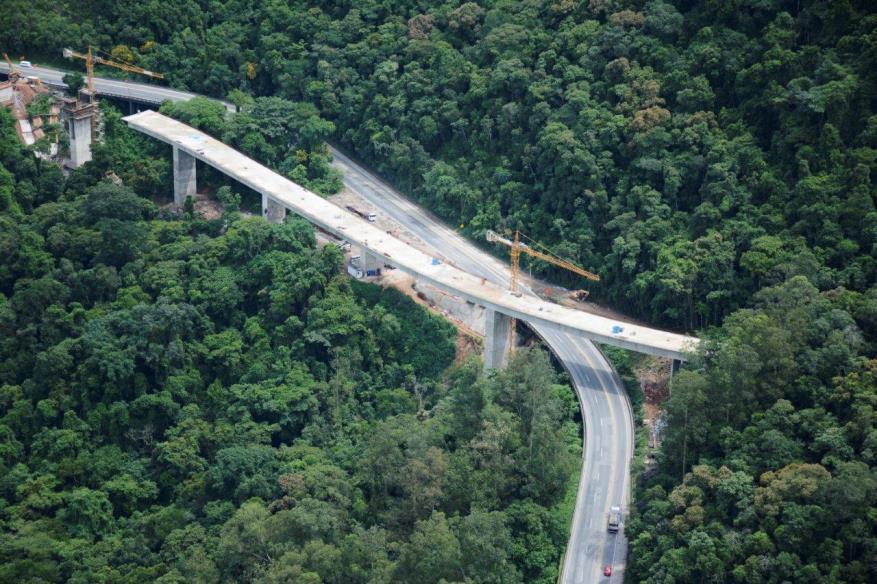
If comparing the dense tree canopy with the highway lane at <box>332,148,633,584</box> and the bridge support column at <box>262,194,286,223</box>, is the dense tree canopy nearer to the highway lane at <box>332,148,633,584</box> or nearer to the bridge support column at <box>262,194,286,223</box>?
the highway lane at <box>332,148,633,584</box>

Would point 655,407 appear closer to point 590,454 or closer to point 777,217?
point 590,454

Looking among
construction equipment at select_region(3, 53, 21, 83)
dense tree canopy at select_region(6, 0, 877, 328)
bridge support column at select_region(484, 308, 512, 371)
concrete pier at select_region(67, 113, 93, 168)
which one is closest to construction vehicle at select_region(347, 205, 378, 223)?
dense tree canopy at select_region(6, 0, 877, 328)

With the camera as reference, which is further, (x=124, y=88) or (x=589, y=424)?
(x=124, y=88)

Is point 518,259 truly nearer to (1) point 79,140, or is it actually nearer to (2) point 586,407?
(2) point 586,407

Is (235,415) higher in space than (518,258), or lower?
lower

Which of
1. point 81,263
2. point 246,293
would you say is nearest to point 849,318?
point 246,293

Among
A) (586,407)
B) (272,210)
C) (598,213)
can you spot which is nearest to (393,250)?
(272,210)
